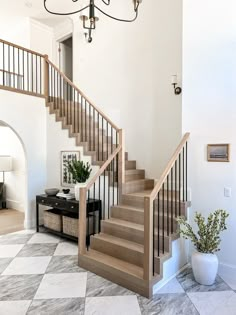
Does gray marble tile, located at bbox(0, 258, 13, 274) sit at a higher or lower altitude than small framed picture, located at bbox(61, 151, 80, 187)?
lower

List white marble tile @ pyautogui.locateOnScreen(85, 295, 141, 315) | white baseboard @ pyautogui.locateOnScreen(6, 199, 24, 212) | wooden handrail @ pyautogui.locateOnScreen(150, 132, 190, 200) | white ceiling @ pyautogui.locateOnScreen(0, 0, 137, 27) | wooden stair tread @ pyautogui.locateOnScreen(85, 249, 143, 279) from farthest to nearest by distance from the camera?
white baseboard @ pyautogui.locateOnScreen(6, 199, 24, 212) < white ceiling @ pyautogui.locateOnScreen(0, 0, 137, 27) < wooden stair tread @ pyautogui.locateOnScreen(85, 249, 143, 279) < wooden handrail @ pyautogui.locateOnScreen(150, 132, 190, 200) < white marble tile @ pyautogui.locateOnScreen(85, 295, 141, 315)

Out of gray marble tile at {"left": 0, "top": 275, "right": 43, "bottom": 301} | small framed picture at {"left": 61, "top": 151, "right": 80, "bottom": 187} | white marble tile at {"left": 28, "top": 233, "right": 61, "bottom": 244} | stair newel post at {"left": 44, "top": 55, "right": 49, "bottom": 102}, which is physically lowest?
gray marble tile at {"left": 0, "top": 275, "right": 43, "bottom": 301}

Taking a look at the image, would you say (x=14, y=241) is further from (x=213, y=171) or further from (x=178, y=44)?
(x=178, y=44)

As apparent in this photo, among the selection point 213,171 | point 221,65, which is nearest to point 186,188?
point 213,171

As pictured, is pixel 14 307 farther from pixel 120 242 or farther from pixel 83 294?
pixel 120 242

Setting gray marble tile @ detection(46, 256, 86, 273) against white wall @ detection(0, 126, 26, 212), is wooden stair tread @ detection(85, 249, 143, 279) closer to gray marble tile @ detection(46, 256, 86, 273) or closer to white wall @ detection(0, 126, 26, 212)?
gray marble tile @ detection(46, 256, 86, 273)

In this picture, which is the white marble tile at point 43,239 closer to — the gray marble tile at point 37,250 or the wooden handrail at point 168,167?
the gray marble tile at point 37,250

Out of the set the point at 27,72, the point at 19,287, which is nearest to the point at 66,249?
the point at 19,287

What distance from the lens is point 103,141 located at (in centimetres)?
521

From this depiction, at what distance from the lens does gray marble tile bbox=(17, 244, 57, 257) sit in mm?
3834

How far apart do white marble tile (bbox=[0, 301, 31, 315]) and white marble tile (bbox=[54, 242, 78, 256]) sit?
1270mm

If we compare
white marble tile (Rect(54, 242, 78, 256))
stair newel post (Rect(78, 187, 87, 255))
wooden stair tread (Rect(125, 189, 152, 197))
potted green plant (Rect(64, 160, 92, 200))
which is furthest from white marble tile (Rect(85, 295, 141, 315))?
potted green plant (Rect(64, 160, 92, 200))

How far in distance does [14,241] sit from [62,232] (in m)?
0.88

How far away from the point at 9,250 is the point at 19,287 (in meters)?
1.27
